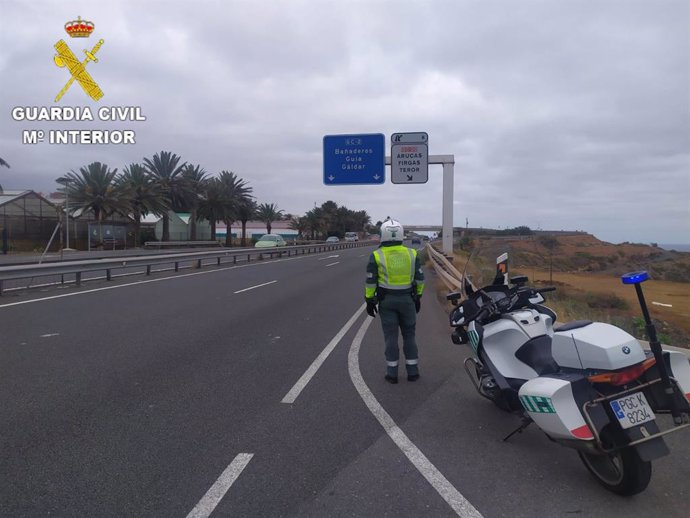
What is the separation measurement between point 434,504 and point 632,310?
1571 cm

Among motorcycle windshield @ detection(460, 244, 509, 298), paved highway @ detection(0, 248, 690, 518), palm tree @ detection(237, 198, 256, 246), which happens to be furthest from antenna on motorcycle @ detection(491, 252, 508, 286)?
palm tree @ detection(237, 198, 256, 246)

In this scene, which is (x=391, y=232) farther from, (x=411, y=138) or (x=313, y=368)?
(x=411, y=138)

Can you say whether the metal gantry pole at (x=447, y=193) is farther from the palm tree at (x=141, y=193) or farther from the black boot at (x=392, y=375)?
the palm tree at (x=141, y=193)

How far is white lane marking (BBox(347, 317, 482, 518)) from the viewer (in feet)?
12.2

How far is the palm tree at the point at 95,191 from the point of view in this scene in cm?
4912

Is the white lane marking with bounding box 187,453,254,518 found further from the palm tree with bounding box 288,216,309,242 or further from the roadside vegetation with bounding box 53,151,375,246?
the palm tree with bounding box 288,216,309,242

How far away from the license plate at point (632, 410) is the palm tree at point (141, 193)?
51.6m

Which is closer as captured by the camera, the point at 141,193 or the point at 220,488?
the point at 220,488

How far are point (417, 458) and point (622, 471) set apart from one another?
147cm

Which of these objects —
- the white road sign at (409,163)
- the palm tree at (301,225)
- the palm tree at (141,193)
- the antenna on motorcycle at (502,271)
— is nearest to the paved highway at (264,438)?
the antenna on motorcycle at (502,271)

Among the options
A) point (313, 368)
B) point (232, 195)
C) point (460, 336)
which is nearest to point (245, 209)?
point (232, 195)

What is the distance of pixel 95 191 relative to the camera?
49.6 metres

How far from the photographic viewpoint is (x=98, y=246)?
4909 centimetres

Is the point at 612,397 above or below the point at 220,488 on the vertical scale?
above
